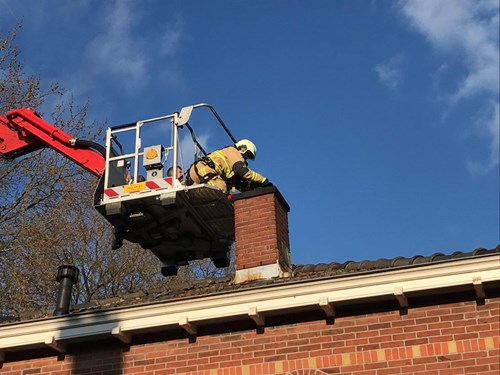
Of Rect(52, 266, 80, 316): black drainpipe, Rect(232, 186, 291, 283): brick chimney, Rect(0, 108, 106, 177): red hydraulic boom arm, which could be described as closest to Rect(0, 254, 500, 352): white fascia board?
Rect(52, 266, 80, 316): black drainpipe

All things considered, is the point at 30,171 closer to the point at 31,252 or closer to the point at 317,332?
the point at 31,252

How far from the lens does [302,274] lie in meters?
10.3

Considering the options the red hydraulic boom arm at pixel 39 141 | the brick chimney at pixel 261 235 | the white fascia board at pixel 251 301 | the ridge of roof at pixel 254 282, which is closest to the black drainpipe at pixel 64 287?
the ridge of roof at pixel 254 282

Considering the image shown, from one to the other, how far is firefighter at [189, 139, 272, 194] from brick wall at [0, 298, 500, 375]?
10.4 feet

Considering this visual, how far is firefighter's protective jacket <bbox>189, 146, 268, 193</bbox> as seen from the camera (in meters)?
11.7

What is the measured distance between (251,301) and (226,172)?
3533 millimetres

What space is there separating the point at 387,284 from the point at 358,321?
0.61m

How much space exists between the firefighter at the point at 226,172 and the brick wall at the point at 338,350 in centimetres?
318

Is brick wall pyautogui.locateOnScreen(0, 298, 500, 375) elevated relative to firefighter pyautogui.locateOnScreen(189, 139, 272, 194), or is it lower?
lower

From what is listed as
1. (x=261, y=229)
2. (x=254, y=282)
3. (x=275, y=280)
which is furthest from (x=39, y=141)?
(x=275, y=280)

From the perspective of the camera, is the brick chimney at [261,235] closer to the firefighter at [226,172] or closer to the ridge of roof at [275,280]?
the ridge of roof at [275,280]

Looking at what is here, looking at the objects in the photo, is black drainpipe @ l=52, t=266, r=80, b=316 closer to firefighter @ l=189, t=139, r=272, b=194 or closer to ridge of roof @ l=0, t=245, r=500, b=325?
ridge of roof @ l=0, t=245, r=500, b=325

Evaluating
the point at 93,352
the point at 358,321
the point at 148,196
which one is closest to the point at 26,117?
the point at 148,196

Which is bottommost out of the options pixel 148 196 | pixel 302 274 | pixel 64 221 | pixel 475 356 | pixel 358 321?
pixel 475 356
